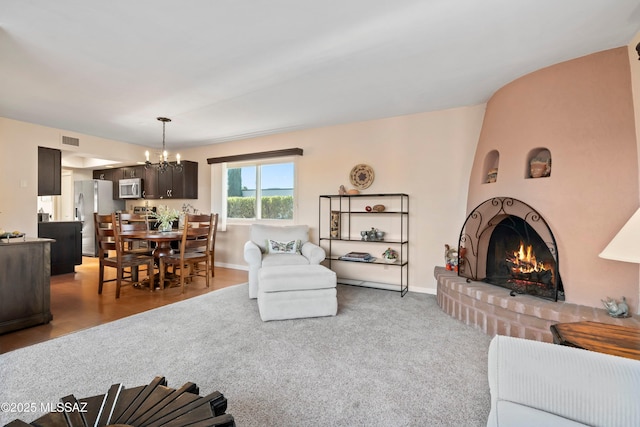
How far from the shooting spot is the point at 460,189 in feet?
12.2

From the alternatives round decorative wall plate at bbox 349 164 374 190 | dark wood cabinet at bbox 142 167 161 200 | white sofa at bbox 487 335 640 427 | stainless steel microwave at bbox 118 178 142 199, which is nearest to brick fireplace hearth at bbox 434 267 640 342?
white sofa at bbox 487 335 640 427

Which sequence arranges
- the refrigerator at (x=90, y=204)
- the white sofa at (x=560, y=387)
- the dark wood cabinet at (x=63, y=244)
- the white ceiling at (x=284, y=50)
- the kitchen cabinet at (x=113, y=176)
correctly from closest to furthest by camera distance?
the white sofa at (x=560, y=387)
the white ceiling at (x=284, y=50)
the dark wood cabinet at (x=63, y=244)
the refrigerator at (x=90, y=204)
the kitchen cabinet at (x=113, y=176)

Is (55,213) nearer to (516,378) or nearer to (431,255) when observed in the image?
(431,255)

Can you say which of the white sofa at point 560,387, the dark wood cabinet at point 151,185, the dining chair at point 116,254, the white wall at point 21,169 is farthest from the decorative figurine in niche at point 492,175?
the white wall at point 21,169

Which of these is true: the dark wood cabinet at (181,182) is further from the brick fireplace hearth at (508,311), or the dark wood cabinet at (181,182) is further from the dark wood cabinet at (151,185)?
the brick fireplace hearth at (508,311)

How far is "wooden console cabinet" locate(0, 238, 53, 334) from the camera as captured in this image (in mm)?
2609

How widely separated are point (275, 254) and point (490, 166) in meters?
2.75

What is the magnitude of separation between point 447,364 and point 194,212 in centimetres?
535

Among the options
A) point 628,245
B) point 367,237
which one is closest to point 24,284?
point 367,237

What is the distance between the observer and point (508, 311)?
8.30 feet

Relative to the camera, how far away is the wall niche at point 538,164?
272 centimetres

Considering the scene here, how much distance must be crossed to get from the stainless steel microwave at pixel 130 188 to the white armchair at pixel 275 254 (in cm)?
379

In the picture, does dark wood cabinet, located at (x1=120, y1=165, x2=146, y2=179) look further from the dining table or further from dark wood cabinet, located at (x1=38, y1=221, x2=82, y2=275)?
the dining table

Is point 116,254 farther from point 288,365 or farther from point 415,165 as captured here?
point 415,165
